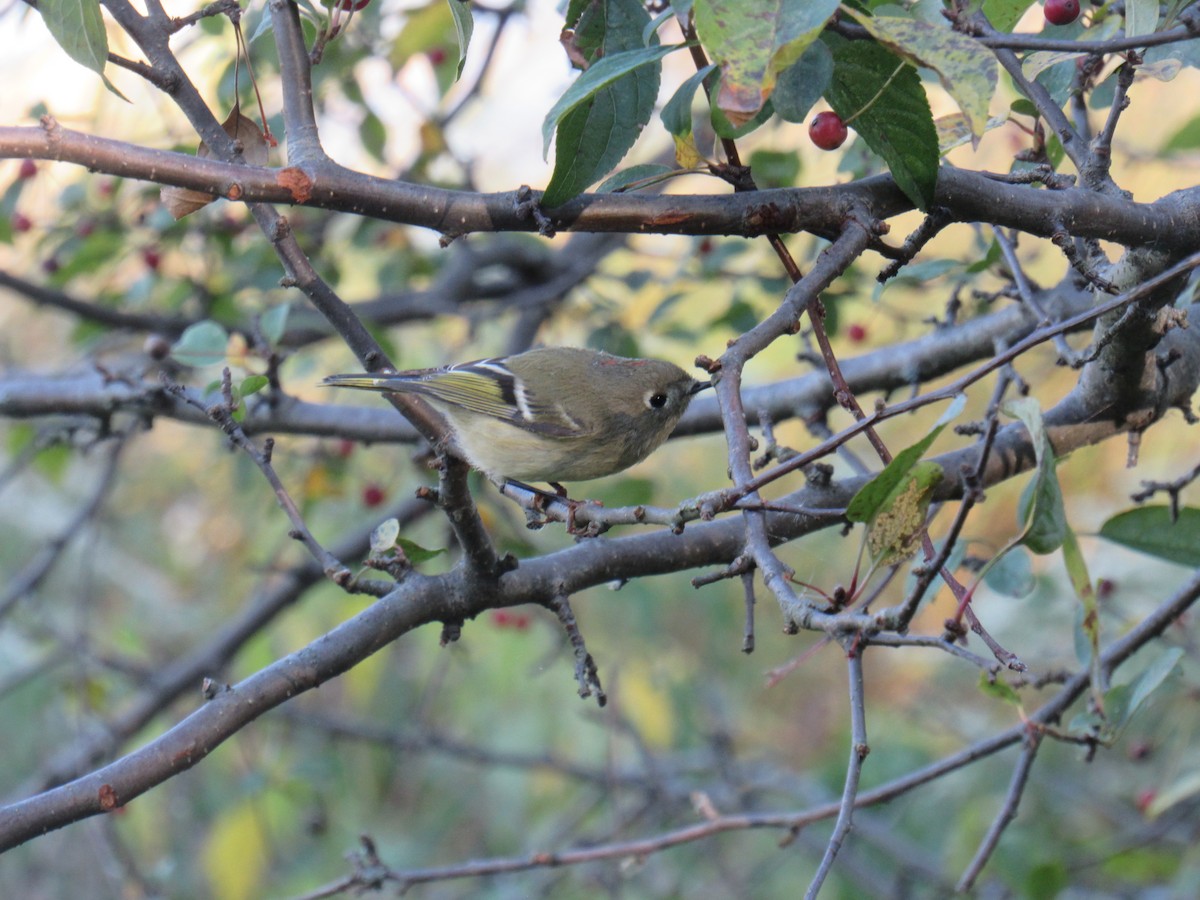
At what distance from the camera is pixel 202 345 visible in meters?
2.50

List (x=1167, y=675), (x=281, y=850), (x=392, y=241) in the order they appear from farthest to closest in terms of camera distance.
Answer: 1. (x=281, y=850)
2. (x=392, y=241)
3. (x=1167, y=675)

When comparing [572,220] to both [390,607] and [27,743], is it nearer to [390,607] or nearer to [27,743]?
[390,607]

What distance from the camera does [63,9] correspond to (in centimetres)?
141

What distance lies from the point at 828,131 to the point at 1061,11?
502 mm

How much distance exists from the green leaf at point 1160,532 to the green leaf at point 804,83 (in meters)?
1.00

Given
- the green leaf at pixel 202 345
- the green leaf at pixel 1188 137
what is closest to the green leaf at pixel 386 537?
the green leaf at pixel 202 345

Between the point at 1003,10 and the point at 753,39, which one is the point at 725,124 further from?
the point at 1003,10

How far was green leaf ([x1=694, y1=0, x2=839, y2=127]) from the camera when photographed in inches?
43.3

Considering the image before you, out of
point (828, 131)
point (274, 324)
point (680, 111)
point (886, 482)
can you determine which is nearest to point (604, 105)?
point (680, 111)

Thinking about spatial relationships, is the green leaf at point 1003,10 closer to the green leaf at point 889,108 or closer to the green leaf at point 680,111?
the green leaf at point 889,108

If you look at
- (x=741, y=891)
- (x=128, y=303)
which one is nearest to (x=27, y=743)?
(x=128, y=303)

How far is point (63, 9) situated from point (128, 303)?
7.63 ft

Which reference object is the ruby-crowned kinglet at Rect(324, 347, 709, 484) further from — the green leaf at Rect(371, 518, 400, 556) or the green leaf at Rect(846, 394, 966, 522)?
the green leaf at Rect(846, 394, 966, 522)

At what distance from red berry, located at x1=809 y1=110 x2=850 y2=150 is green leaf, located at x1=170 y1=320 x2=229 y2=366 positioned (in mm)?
1451
